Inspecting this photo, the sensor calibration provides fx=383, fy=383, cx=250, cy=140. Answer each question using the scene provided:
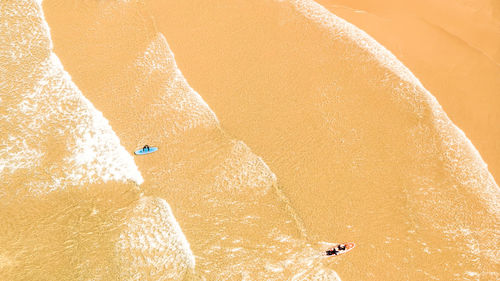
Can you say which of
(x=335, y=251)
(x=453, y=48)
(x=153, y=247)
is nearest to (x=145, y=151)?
(x=153, y=247)

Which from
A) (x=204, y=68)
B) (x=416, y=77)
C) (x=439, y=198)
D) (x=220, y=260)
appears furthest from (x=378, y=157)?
(x=204, y=68)

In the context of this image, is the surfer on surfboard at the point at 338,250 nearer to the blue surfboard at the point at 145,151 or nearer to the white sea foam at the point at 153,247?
the white sea foam at the point at 153,247

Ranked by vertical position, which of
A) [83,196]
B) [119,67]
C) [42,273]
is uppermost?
[119,67]

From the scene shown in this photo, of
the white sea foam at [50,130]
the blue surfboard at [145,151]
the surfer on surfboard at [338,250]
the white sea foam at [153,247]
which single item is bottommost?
the surfer on surfboard at [338,250]

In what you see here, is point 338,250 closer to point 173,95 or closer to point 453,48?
→ point 173,95

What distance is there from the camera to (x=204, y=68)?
63.9 feet

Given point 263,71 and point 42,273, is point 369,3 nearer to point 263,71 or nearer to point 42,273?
point 263,71

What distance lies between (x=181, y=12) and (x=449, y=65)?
14.8 meters

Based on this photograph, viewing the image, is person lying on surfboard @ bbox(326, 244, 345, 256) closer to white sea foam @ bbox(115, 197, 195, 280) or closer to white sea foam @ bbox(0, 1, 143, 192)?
white sea foam @ bbox(115, 197, 195, 280)

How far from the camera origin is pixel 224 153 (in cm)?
1714

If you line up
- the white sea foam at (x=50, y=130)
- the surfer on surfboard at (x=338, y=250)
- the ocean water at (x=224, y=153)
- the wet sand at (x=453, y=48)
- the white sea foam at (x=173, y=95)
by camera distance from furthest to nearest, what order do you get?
the wet sand at (x=453, y=48) < the white sea foam at (x=173, y=95) < the white sea foam at (x=50, y=130) < the ocean water at (x=224, y=153) < the surfer on surfboard at (x=338, y=250)

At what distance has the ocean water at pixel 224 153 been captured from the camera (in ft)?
50.3

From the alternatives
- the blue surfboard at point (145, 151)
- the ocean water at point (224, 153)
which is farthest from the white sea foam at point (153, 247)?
the blue surfboard at point (145, 151)

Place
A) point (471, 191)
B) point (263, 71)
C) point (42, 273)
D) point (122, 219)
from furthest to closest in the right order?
point (263, 71)
point (471, 191)
point (122, 219)
point (42, 273)
